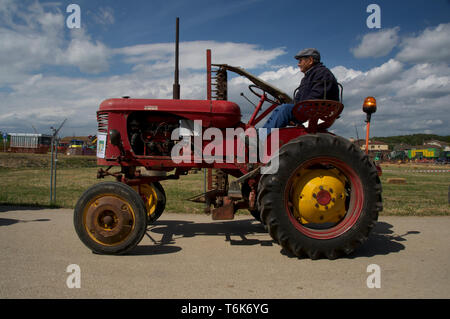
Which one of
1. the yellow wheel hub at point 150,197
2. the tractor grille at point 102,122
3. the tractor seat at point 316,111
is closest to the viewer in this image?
the tractor seat at point 316,111

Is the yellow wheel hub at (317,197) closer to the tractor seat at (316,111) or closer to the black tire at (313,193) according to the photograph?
the black tire at (313,193)

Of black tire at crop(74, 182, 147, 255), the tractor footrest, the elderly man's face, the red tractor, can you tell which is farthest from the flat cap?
black tire at crop(74, 182, 147, 255)

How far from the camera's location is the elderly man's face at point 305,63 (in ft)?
15.7

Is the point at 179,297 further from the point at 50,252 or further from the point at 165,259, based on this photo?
the point at 50,252

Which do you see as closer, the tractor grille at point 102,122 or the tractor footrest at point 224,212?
the tractor footrest at point 224,212

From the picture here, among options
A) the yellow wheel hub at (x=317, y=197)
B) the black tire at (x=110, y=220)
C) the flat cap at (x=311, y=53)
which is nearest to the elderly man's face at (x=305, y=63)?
the flat cap at (x=311, y=53)

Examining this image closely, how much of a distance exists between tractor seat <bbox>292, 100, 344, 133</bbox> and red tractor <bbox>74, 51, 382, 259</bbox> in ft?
0.04

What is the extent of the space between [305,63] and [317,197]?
2.01 metres

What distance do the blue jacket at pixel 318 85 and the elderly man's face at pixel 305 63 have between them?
0.65ft

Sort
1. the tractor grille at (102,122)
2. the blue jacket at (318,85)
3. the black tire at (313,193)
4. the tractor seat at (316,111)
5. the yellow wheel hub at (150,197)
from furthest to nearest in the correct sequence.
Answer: the yellow wheel hub at (150,197)
the tractor grille at (102,122)
the blue jacket at (318,85)
the tractor seat at (316,111)
the black tire at (313,193)

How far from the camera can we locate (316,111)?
417 centimetres

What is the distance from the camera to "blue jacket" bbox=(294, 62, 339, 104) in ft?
14.4

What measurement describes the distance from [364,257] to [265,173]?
161cm

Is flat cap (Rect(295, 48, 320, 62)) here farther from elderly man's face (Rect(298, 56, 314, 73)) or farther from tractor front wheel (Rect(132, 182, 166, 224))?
tractor front wheel (Rect(132, 182, 166, 224))
